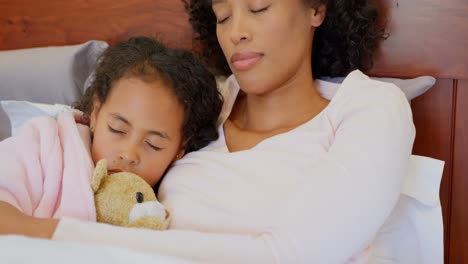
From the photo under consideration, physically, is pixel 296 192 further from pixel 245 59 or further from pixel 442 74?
pixel 442 74

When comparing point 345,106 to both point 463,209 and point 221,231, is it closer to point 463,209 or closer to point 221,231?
point 221,231

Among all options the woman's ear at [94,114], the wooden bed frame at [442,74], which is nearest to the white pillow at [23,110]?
the woman's ear at [94,114]

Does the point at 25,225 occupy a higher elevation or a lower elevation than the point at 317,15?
lower

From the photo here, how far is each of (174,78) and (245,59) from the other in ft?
0.50

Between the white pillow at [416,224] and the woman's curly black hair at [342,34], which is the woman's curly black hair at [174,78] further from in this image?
the white pillow at [416,224]

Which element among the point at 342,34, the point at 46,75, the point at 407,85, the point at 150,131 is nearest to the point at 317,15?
the point at 342,34

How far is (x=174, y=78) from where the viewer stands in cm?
122

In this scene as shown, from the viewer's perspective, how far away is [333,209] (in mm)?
927

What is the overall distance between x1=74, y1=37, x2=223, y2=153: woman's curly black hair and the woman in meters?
0.05

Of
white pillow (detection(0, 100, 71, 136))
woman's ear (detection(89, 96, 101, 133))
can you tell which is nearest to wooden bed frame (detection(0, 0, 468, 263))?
woman's ear (detection(89, 96, 101, 133))

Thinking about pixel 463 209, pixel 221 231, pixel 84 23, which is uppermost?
pixel 84 23

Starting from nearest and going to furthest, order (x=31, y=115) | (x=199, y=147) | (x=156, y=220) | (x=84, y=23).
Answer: (x=156, y=220), (x=199, y=147), (x=31, y=115), (x=84, y=23)

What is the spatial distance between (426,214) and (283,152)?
0.33 m

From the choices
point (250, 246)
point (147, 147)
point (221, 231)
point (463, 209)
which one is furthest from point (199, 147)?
point (463, 209)
